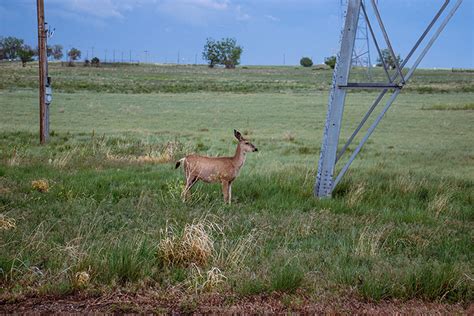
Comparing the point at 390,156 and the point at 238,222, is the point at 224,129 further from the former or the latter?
the point at 238,222

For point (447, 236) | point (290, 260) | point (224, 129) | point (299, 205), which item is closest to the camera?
point (290, 260)

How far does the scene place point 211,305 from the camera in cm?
638

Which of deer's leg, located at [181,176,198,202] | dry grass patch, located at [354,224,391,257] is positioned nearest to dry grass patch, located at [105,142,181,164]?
deer's leg, located at [181,176,198,202]

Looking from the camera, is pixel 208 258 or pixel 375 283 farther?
pixel 208 258

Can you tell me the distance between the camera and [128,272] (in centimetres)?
704

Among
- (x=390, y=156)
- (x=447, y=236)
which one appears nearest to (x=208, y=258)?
(x=447, y=236)

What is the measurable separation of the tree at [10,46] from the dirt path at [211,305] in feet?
464

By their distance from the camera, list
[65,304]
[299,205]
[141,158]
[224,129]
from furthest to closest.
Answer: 1. [224,129]
2. [141,158]
3. [299,205]
4. [65,304]

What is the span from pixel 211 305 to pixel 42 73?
695 inches

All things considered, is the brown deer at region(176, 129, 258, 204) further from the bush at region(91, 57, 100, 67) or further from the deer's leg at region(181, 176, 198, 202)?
the bush at region(91, 57, 100, 67)

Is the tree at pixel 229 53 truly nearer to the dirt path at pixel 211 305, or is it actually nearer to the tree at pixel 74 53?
the tree at pixel 74 53

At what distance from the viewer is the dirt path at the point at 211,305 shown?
6219mm

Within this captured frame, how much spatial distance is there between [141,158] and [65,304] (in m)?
10.9

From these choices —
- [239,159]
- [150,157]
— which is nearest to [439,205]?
[239,159]
